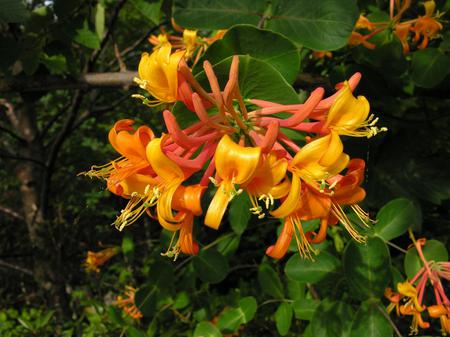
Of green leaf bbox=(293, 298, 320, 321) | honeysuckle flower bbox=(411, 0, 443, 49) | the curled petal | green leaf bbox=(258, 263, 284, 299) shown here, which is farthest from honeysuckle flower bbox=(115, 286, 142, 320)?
honeysuckle flower bbox=(411, 0, 443, 49)

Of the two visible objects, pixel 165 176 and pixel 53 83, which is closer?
pixel 165 176

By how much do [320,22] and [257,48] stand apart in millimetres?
150

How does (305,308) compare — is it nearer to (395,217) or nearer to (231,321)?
(231,321)

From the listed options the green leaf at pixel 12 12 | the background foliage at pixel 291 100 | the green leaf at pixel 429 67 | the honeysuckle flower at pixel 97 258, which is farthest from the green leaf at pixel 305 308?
the honeysuckle flower at pixel 97 258

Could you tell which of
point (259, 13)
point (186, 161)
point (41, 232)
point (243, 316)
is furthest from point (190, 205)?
point (41, 232)

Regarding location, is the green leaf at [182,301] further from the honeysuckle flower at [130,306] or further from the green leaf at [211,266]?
the green leaf at [211,266]

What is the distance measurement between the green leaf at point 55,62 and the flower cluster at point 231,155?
2.00 ft

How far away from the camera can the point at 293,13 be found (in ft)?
2.73

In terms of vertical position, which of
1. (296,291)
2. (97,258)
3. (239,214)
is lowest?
(97,258)

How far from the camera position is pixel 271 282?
4.50 feet

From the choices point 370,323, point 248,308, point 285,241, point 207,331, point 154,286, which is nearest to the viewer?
point 285,241

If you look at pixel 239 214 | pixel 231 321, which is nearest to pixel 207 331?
pixel 231 321

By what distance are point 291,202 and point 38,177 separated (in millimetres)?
1914

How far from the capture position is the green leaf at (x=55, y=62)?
47.4 inches
